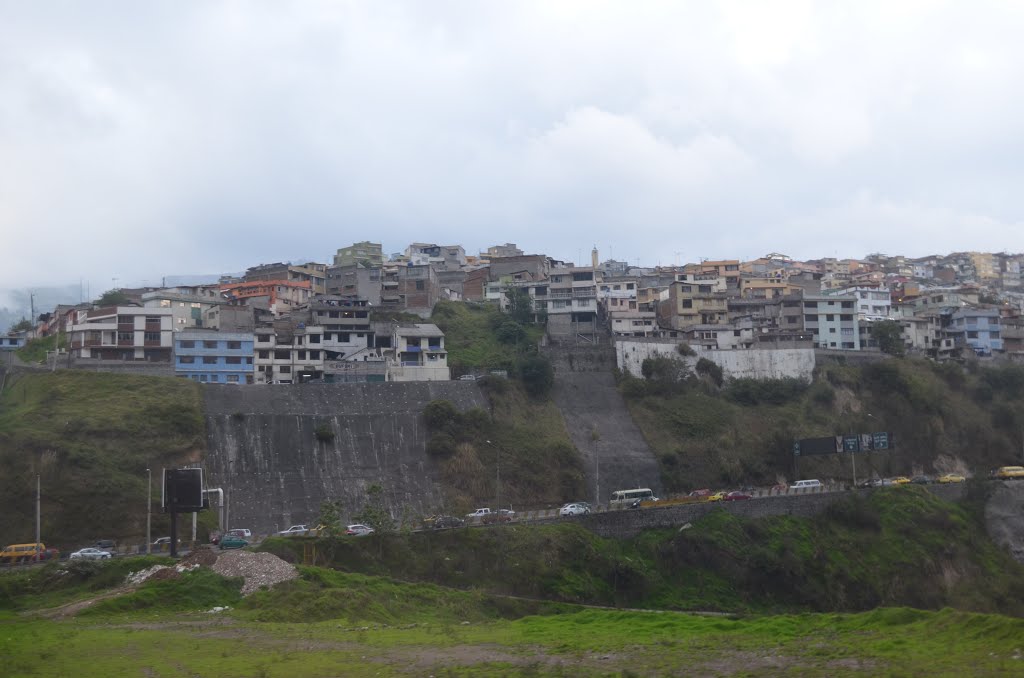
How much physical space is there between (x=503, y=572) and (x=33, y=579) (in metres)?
21.0

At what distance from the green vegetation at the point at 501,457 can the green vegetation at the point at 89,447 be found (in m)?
14.9

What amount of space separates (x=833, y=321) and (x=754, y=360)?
13112mm

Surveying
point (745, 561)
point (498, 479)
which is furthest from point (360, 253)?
point (745, 561)

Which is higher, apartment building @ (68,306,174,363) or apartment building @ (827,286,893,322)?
apartment building @ (827,286,893,322)

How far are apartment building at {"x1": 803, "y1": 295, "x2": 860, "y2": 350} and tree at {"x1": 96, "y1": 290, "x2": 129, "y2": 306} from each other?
60.0 m

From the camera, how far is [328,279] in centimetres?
9812

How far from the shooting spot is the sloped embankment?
67.2 meters

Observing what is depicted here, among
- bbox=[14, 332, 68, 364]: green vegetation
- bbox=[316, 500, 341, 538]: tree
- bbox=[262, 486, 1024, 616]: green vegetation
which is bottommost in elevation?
bbox=[262, 486, 1024, 616]: green vegetation

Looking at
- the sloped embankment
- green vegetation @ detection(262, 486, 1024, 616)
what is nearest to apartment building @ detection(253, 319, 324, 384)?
the sloped embankment

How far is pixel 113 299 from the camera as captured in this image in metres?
89.2

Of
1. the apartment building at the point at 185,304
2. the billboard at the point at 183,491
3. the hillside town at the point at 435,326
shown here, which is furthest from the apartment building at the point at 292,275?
the billboard at the point at 183,491

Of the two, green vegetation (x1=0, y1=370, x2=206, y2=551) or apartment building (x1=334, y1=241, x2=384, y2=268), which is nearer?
green vegetation (x1=0, y1=370, x2=206, y2=551)

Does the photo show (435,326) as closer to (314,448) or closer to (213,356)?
(213,356)

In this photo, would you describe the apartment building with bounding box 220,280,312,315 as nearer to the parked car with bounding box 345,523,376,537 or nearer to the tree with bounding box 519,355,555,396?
the tree with bounding box 519,355,555,396
